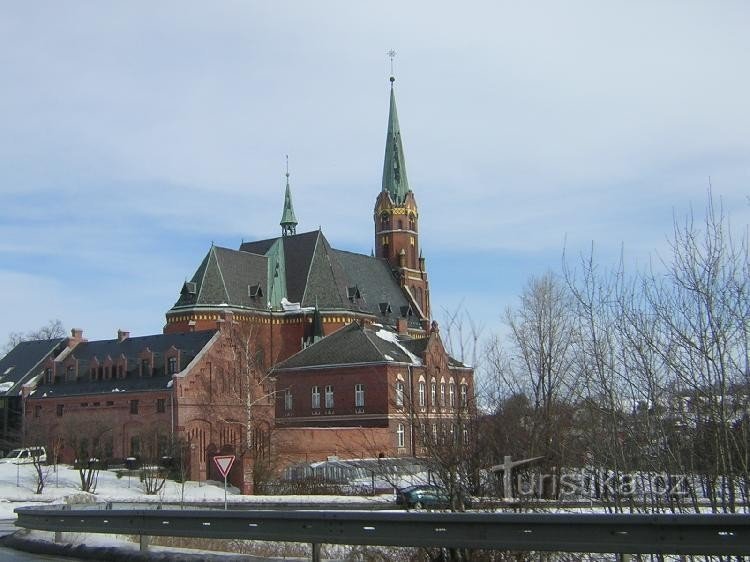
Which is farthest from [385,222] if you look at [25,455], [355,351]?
[25,455]

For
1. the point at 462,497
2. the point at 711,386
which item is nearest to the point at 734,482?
the point at 711,386

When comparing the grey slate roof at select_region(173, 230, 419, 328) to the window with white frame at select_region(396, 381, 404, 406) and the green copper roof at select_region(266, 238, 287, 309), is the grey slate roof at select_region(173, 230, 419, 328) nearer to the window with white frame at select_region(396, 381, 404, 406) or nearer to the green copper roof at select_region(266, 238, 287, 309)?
the green copper roof at select_region(266, 238, 287, 309)

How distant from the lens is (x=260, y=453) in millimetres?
48281

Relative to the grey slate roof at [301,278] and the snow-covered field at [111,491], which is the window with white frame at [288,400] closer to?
the snow-covered field at [111,491]

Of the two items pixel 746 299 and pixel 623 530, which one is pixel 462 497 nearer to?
pixel 623 530

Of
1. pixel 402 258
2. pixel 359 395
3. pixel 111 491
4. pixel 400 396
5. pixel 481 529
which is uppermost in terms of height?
pixel 402 258

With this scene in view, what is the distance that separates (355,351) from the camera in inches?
2512

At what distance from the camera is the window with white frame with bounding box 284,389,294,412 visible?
216ft

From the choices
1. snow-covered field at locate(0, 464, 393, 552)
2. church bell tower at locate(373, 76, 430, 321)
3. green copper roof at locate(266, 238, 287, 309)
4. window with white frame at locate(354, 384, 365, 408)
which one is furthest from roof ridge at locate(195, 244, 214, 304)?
snow-covered field at locate(0, 464, 393, 552)

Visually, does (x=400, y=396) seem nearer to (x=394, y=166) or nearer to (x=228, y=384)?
(x=228, y=384)

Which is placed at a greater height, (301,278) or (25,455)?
(301,278)

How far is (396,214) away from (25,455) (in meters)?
59.3

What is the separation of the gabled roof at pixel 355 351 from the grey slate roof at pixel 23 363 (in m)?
16.8

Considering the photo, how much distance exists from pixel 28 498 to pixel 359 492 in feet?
46.8
